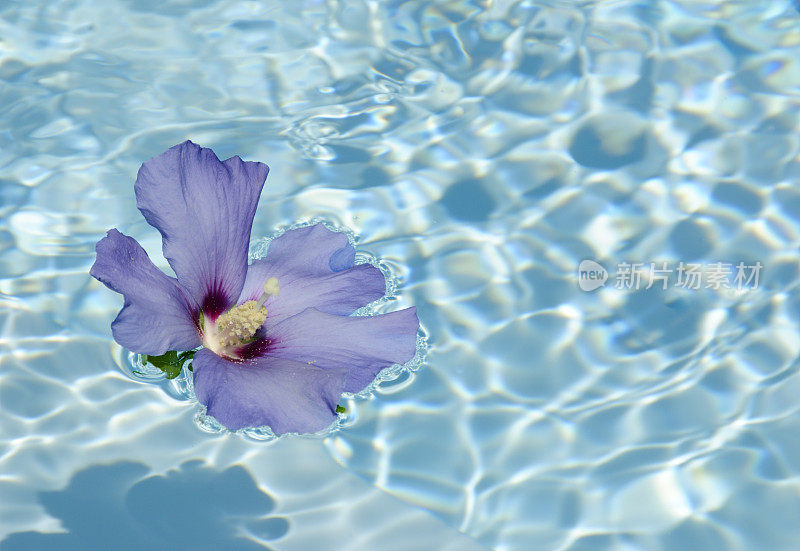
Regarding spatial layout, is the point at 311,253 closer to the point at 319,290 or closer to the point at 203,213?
the point at 319,290

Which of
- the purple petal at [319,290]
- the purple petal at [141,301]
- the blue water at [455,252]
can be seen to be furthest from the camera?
the blue water at [455,252]

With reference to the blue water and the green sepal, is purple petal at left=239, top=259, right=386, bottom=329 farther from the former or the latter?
the blue water

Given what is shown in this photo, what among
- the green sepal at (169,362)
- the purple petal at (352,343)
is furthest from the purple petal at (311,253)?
the green sepal at (169,362)

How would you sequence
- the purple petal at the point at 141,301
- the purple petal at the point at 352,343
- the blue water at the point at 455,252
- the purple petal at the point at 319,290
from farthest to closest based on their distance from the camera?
the blue water at the point at 455,252
the purple petal at the point at 319,290
the purple petal at the point at 352,343
the purple petal at the point at 141,301

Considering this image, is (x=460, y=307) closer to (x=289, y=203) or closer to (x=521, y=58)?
(x=289, y=203)

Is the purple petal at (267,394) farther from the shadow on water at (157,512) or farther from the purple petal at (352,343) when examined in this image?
the shadow on water at (157,512)

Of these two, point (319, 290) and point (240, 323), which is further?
point (319, 290)

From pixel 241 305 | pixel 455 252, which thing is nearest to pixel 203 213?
pixel 241 305
